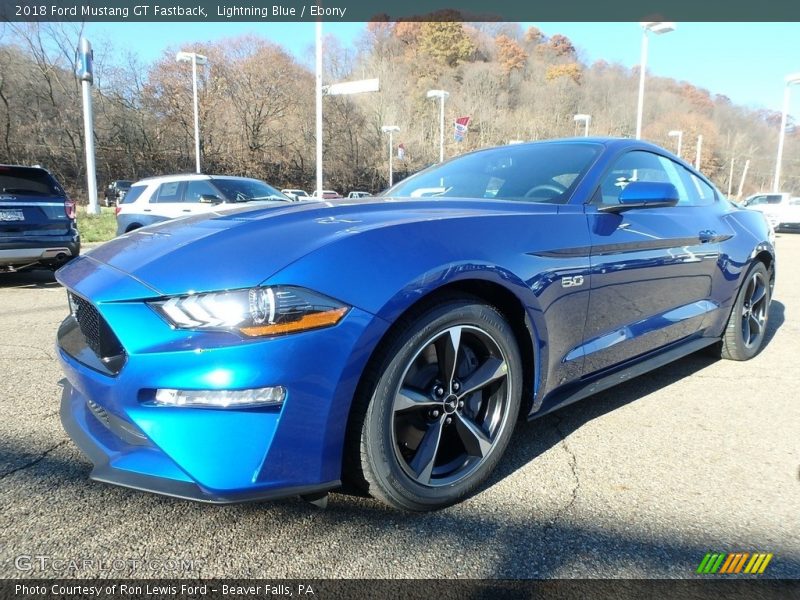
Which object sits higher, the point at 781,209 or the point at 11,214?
the point at 11,214

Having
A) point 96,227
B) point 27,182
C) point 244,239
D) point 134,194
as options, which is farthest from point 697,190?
point 96,227

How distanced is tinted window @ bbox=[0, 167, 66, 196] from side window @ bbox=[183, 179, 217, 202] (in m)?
2.39

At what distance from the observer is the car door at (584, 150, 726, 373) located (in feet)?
8.43

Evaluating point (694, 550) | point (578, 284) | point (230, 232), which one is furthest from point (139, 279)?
point (694, 550)

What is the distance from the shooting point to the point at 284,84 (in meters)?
46.3

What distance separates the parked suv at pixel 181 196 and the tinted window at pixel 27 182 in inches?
88.3

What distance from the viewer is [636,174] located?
3189 millimetres

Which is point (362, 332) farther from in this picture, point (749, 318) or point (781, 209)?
point (781, 209)

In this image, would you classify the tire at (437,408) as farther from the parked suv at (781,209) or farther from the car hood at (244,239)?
the parked suv at (781,209)

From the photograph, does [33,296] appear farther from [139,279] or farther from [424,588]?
[424,588]

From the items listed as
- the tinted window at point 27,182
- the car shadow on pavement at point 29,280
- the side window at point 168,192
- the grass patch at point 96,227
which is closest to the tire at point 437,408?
the car shadow on pavement at point 29,280

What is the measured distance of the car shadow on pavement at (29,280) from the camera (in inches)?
289

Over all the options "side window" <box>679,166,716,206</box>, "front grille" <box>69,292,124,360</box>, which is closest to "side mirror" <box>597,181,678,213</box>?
"side window" <box>679,166,716,206</box>

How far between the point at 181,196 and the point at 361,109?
48964 millimetres
